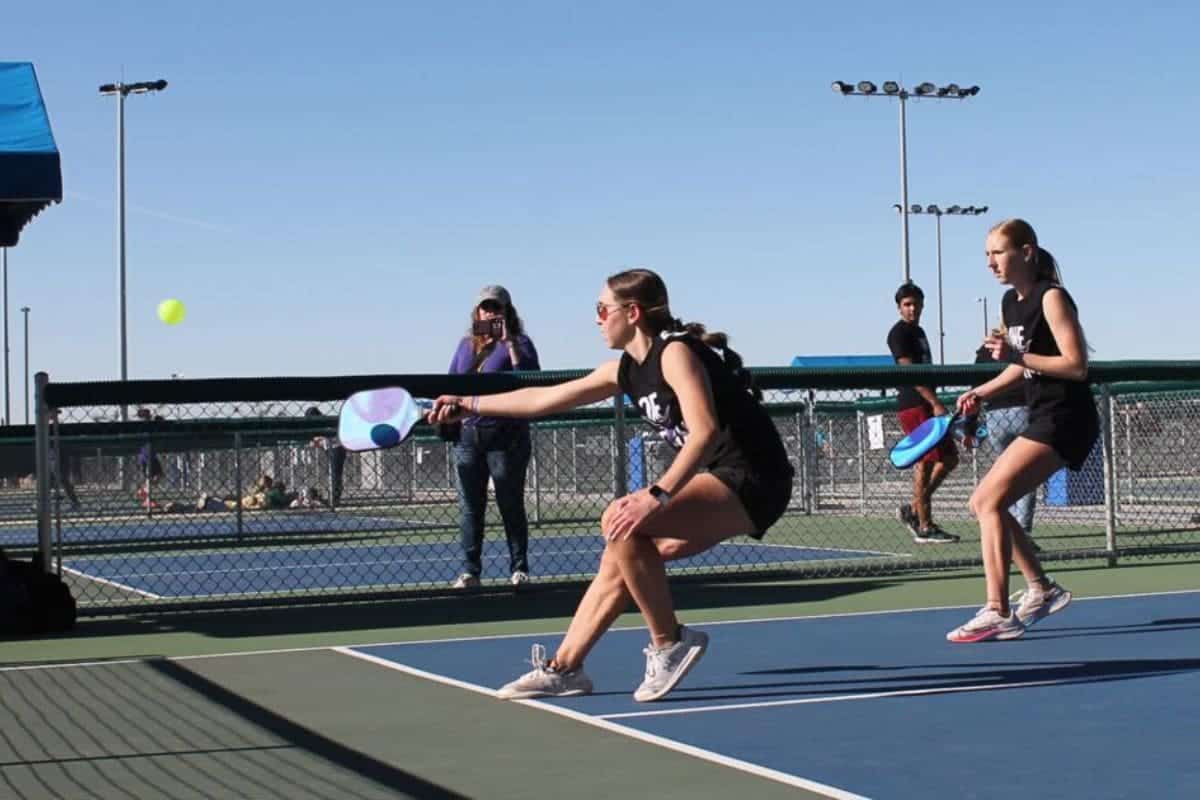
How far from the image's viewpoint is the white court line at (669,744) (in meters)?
5.33

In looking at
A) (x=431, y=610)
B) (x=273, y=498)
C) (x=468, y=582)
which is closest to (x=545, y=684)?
(x=431, y=610)

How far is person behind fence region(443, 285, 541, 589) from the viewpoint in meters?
11.7

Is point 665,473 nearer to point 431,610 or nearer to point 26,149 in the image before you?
point 431,610

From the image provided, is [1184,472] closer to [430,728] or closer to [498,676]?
[498,676]

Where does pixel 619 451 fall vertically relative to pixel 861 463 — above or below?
above

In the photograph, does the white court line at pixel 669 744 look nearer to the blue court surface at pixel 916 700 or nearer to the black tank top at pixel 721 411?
the blue court surface at pixel 916 700

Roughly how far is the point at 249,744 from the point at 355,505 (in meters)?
14.9

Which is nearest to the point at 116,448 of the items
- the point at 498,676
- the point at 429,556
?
the point at 429,556

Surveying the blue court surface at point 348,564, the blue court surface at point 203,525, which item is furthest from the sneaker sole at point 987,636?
the blue court surface at point 203,525

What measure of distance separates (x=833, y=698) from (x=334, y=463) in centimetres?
1367

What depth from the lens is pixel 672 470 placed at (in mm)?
6664

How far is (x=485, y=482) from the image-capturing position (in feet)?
38.7

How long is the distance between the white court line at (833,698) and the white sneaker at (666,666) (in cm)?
14

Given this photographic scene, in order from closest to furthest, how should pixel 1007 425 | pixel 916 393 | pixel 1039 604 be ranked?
pixel 1039 604 < pixel 916 393 < pixel 1007 425
